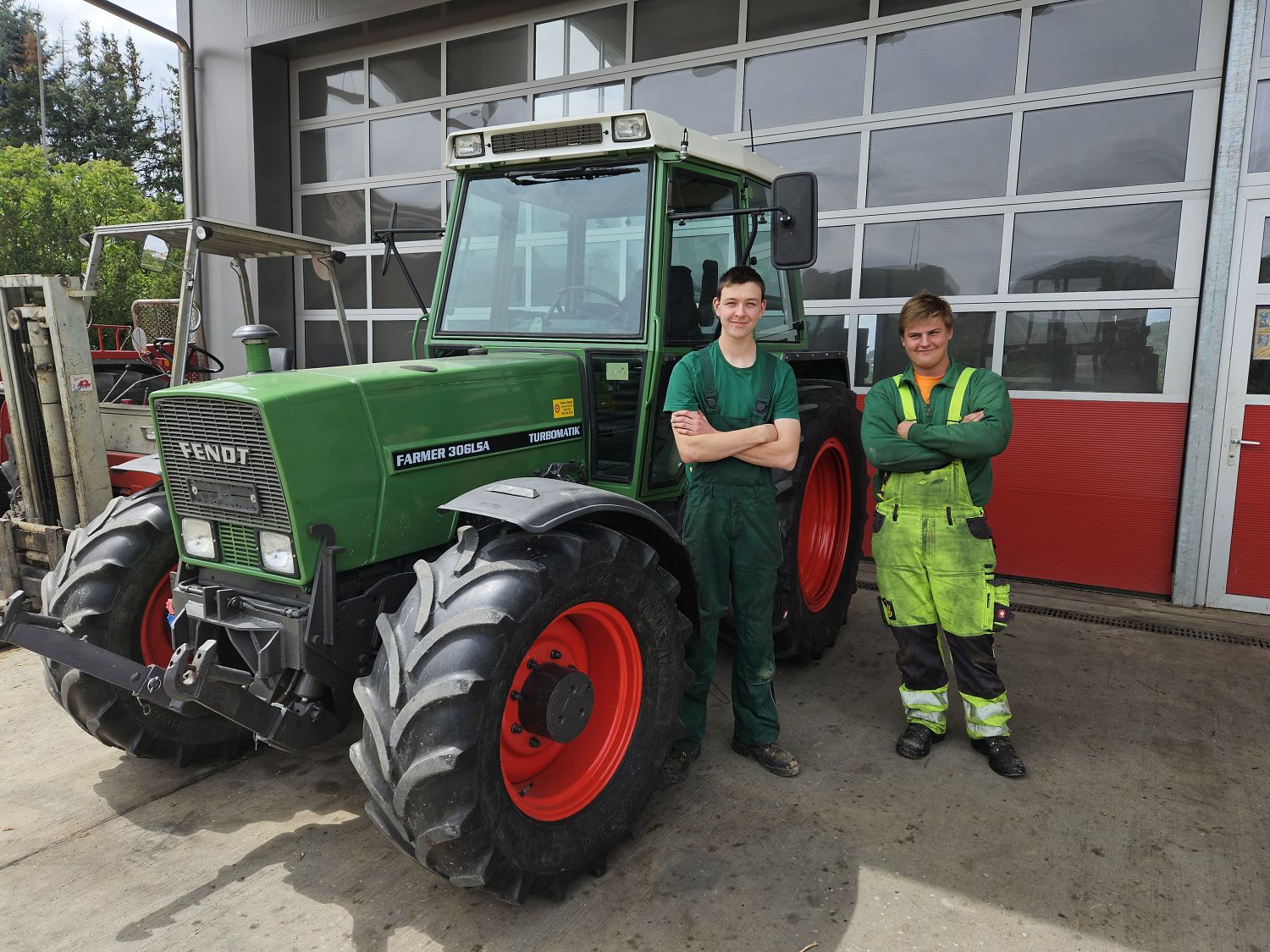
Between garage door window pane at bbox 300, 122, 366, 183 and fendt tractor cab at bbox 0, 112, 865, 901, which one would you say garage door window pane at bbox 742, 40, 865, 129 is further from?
garage door window pane at bbox 300, 122, 366, 183

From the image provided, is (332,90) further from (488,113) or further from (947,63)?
(947,63)

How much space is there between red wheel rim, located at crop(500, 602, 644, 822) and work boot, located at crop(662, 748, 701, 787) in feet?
1.12

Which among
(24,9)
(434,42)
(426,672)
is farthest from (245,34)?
(24,9)

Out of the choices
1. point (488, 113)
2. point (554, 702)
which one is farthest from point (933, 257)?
point (554, 702)

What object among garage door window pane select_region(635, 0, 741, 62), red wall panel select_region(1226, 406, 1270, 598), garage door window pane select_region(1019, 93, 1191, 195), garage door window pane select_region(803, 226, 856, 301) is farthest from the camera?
garage door window pane select_region(635, 0, 741, 62)

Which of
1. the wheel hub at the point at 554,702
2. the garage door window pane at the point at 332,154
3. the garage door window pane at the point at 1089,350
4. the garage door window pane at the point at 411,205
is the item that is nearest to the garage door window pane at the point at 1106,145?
the garage door window pane at the point at 1089,350

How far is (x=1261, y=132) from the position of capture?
4512 millimetres

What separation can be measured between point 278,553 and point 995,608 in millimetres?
2433

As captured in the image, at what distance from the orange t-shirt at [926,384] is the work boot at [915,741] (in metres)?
1.25

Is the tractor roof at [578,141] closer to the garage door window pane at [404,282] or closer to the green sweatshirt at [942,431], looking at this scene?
the green sweatshirt at [942,431]

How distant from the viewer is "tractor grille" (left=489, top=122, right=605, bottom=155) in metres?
3.16

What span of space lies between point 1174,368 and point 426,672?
178 inches

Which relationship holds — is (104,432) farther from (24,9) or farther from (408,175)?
(24,9)

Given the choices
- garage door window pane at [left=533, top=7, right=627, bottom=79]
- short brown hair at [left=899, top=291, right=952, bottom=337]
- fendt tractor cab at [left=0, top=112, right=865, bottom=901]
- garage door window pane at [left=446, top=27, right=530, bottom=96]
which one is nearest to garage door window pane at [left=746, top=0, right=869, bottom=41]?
garage door window pane at [left=533, top=7, right=627, bottom=79]
